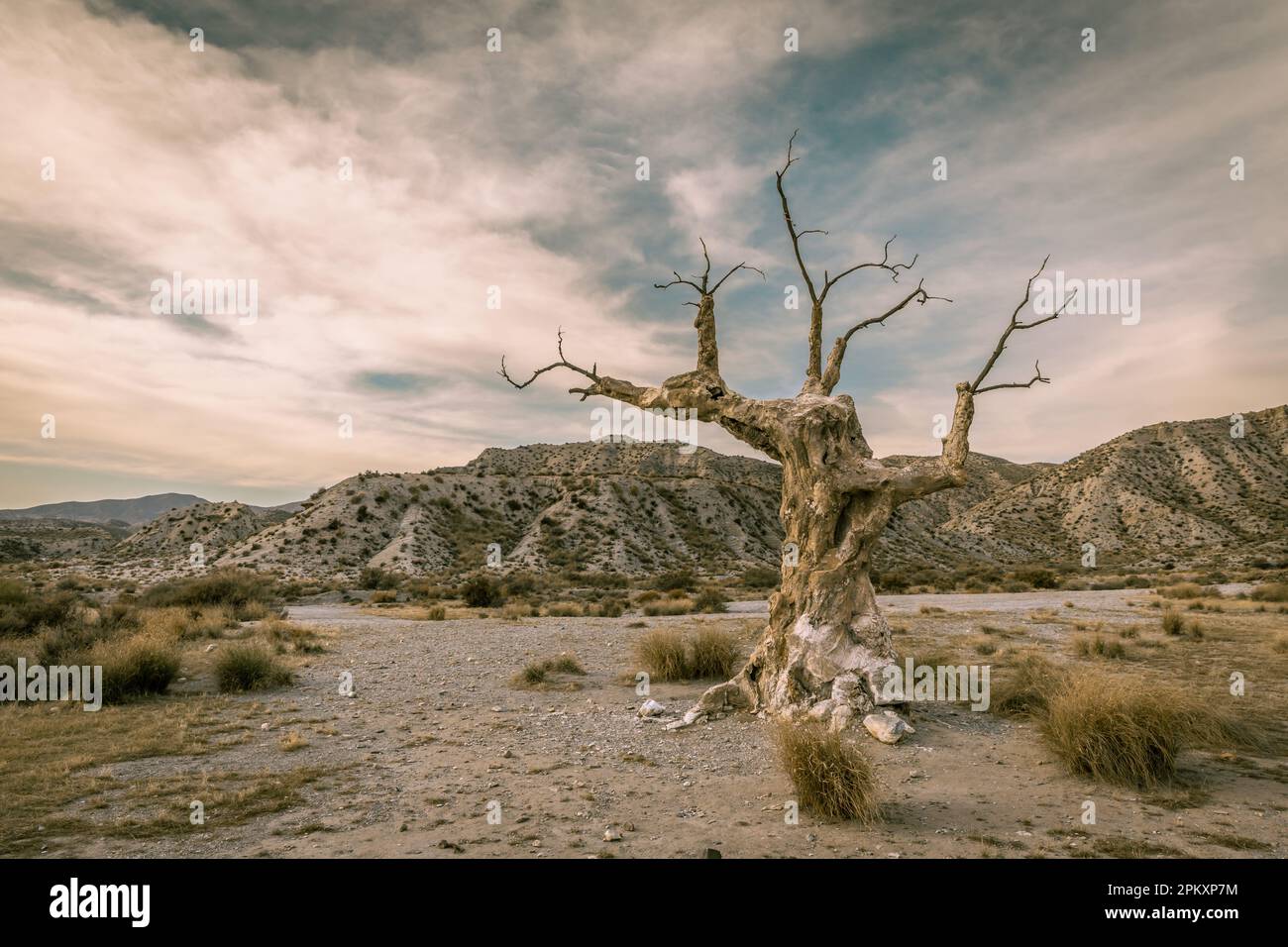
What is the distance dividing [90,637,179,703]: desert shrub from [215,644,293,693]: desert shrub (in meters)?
0.70

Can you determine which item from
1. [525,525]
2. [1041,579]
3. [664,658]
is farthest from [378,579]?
[1041,579]

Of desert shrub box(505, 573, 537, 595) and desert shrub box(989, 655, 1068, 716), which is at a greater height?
desert shrub box(989, 655, 1068, 716)

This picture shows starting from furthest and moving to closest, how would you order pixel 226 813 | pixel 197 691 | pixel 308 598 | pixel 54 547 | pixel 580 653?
pixel 54 547 < pixel 308 598 < pixel 580 653 < pixel 197 691 < pixel 226 813

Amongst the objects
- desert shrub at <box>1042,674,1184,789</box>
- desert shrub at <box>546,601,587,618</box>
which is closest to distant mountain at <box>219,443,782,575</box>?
desert shrub at <box>546,601,587,618</box>

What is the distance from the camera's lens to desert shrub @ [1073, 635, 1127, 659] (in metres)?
13.8

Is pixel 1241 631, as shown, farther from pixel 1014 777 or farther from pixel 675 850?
pixel 675 850

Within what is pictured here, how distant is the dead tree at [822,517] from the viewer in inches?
345

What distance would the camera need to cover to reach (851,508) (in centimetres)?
941

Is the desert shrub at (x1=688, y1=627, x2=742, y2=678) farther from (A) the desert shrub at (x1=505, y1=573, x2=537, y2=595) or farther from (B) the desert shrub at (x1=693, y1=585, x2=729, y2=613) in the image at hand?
(A) the desert shrub at (x1=505, y1=573, x2=537, y2=595)

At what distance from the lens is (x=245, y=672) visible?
11414 mm

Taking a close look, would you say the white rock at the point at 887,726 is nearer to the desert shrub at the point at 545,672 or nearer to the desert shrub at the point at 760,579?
the desert shrub at the point at 545,672
